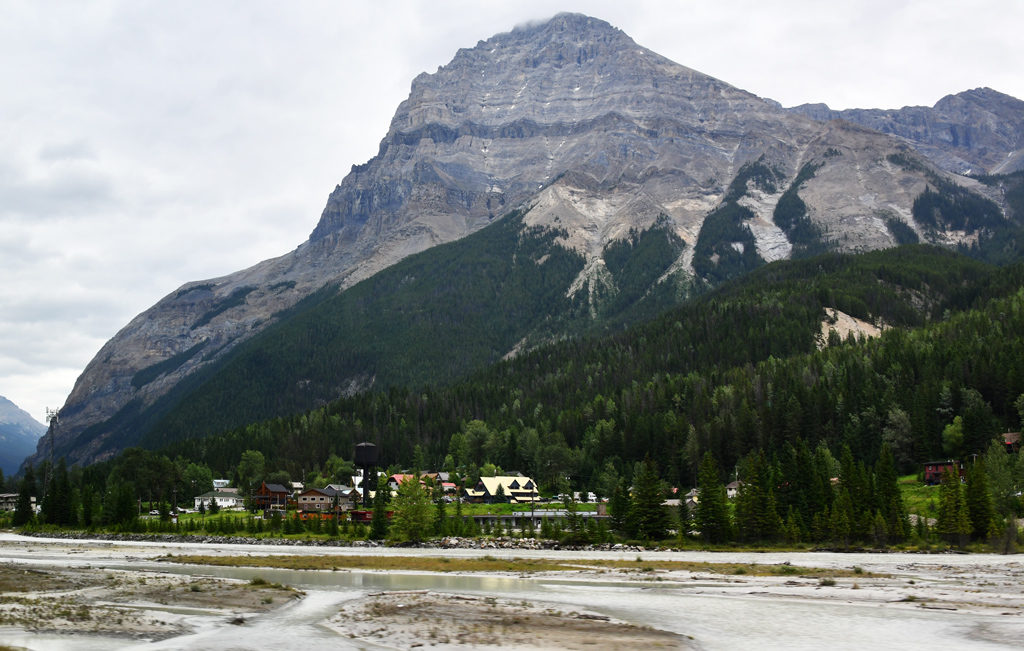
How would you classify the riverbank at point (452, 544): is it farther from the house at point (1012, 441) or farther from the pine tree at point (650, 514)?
the house at point (1012, 441)

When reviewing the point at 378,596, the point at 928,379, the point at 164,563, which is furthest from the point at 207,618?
the point at 928,379

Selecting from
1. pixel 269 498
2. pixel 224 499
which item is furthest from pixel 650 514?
pixel 224 499

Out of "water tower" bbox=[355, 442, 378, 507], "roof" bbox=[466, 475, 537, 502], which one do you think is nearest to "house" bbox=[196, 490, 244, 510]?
"water tower" bbox=[355, 442, 378, 507]

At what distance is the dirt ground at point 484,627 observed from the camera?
39.4 meters

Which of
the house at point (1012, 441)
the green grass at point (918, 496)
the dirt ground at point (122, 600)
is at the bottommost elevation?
the dirt ground at point (122, 600)

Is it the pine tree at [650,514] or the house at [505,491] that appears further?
the house at [505,491]

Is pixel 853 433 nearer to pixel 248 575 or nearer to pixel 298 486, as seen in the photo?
pixel 248 575

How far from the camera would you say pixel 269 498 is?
559 feet

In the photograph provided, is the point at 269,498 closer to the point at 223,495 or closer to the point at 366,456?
the point at 223,495

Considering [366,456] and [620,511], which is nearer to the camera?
[620,511]

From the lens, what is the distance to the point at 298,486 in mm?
187875

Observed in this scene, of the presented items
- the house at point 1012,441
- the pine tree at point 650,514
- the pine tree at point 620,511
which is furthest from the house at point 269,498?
the house at point 1012,441

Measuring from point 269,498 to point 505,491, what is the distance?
49.2 m

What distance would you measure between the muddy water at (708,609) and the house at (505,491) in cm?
7672
